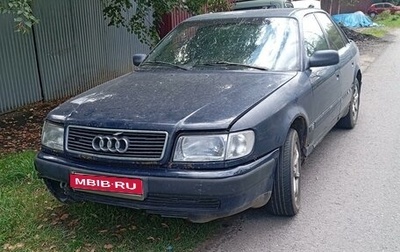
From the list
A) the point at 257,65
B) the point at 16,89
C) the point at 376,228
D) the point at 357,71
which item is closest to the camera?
the point at 376,228

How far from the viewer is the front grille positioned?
105 inches

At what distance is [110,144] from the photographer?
9.09 feet

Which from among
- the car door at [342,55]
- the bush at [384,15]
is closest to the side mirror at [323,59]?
the car door at [342,55]

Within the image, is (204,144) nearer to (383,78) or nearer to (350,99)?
(350,99)

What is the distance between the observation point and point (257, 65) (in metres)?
3.67

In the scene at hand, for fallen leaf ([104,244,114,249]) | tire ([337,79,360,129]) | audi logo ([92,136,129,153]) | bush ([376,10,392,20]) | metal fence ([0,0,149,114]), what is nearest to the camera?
audi logo ([92,136,129,153])

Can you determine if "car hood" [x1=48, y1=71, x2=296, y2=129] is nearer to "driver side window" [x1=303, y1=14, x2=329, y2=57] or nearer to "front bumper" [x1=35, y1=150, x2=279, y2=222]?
"front bumper" [x1=35, y1=150, x2=279, y2=222]

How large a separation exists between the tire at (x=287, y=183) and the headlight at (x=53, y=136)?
160 cm

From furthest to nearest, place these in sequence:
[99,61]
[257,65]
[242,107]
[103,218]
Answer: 1. [99,61]
2. [257,65]
3. [103,218]
4. [242,107]

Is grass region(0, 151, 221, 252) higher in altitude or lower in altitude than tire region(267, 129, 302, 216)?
lower

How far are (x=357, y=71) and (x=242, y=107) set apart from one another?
347 cm

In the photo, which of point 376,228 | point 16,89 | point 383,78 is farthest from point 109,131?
Answer: point 383,78

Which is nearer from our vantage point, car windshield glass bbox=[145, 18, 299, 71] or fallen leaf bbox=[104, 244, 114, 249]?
fallen leaf bbox=[104, 244, 114, 249]

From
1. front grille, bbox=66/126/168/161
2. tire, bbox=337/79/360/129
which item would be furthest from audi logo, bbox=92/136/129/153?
tire, bbox=337/79/360/129
